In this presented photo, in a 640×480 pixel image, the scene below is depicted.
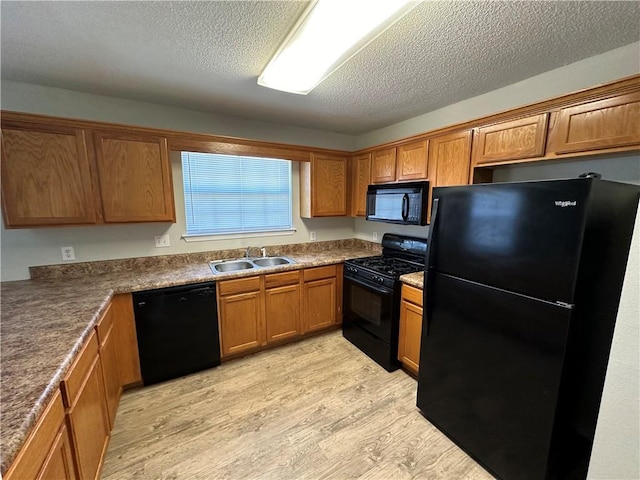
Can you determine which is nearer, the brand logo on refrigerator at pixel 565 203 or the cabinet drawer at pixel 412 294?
the brand logo on refrigerator at pixel 565 203

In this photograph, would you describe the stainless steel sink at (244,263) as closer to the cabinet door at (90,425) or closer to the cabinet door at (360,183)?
the cabinet door at (360,183)

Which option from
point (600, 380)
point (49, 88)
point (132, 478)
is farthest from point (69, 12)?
point (600, 380)

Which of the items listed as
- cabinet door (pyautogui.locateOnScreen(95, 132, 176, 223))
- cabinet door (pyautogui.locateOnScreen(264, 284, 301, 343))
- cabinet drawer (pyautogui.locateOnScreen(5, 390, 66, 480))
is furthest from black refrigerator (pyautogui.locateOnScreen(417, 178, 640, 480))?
cabinet door (pyautogui.locateOnScreen(95, 132, 176, 223))

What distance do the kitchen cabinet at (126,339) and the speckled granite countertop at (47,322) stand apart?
0.11m

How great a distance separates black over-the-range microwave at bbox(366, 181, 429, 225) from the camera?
251 centimetres

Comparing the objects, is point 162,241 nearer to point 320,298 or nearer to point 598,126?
point 320,298

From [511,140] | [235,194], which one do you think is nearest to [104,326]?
[235,194]

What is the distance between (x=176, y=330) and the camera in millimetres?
2320

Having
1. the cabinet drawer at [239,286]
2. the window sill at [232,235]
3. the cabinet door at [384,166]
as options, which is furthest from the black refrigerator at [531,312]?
the window sill at [232,235]

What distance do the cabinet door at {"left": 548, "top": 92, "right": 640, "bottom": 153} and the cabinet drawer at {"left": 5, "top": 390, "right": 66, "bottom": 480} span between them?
2775mm

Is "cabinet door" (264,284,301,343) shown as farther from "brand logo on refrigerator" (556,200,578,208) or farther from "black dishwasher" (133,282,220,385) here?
"brand logo on refrigerator" (556,200,578,208)

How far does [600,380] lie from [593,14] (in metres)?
1.88

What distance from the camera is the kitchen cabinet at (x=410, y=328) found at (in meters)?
2.27

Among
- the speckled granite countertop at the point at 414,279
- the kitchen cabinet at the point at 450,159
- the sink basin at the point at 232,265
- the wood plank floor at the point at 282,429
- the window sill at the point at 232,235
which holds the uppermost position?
the kitchen cabinet at the point at 450,159
